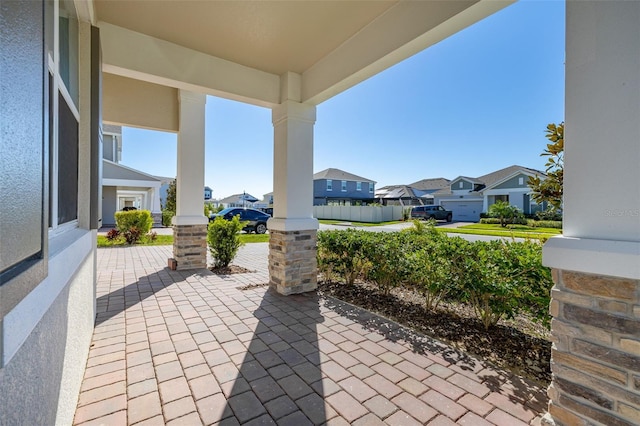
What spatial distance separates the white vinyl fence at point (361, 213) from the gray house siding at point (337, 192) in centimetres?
334

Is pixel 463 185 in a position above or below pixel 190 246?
above

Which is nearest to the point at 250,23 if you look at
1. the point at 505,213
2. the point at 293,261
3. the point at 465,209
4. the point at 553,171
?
the point at 293,261


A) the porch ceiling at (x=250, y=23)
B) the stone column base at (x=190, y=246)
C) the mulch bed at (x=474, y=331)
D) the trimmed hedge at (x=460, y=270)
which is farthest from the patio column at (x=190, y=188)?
the mulch bed at (x=474, y=331)

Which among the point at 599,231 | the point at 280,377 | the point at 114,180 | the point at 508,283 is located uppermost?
the point at 114,180

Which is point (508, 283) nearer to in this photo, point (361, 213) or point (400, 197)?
point (361, 213)

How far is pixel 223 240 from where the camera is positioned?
6.80m

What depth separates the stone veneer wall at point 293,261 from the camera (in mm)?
4883

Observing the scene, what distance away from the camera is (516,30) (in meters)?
5.67

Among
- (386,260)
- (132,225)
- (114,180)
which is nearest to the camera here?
(386,260)

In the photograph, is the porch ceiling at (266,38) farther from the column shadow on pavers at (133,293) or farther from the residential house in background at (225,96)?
the column shadow on pavers at (133,293)

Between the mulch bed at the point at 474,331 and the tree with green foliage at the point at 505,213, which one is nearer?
the mulch bed at the point at 474,331

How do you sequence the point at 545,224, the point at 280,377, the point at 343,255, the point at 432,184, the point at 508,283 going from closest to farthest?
the point at 280,377, the point at 508,283, the point at 343,255, the point at 545,224, the point at 432,184

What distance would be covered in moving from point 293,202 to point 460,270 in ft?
8.97

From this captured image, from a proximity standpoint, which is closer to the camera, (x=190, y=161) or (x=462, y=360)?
(x=462, y=360)
